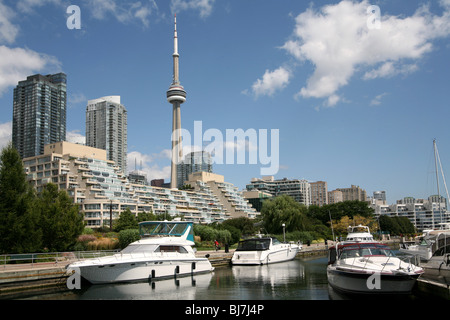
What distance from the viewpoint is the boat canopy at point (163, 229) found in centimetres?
2927

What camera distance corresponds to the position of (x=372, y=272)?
52.6ft

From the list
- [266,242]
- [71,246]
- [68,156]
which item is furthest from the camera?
[68,156]

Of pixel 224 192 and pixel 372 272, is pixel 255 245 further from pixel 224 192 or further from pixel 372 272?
pixel 224 192

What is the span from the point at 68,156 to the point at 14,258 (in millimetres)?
84312

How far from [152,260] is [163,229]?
4.65 m

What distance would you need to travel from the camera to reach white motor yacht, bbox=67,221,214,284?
23050mm

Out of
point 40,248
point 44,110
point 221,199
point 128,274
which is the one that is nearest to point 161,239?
point 128,274

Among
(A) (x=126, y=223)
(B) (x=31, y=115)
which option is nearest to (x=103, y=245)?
(A) (x=126, y=223)

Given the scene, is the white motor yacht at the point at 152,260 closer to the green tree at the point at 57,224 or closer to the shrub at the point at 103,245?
the green tree at the point at 57,224

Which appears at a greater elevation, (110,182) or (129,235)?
(110,182)

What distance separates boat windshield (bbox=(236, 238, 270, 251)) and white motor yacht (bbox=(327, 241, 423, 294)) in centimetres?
1781
